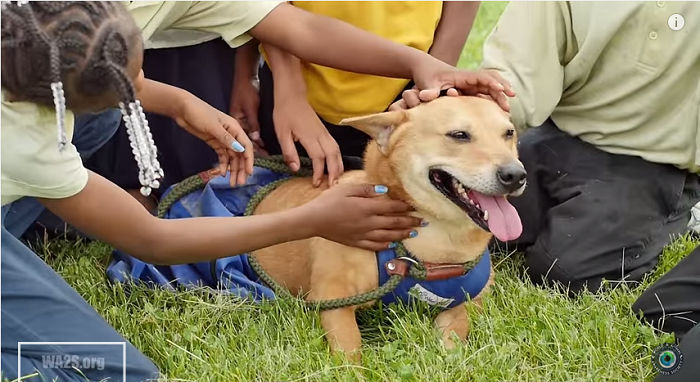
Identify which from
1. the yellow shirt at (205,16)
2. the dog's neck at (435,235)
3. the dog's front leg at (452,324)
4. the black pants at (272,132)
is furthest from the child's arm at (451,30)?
the dog's front leg at (452,324)

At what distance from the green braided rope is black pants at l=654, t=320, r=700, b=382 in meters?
0.68

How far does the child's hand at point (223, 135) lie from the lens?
2.61 m

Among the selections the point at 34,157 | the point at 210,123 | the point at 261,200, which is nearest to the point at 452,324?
the point at 261,200

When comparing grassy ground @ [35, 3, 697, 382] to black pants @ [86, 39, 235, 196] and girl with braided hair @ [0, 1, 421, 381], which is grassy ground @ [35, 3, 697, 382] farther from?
black pants @ [86, 39, 235, 196]

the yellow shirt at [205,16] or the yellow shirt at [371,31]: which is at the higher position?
the yellow shirt at [205,16]

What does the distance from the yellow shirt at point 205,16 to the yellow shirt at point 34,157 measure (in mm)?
807

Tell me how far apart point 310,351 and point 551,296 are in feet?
2.60

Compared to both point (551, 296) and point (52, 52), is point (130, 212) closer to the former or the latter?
point (52, 52)

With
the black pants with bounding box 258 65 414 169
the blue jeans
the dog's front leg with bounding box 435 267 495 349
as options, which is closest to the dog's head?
the dog's front leg with bounding box 435 267 495 349

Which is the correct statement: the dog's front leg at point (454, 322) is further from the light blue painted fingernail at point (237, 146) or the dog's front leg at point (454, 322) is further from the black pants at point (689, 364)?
the light blue painted fingernail at point (237, 146)

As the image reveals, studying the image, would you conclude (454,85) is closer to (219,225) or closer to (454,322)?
(454,322)

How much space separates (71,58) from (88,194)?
1.17 feet

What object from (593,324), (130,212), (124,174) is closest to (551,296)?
(593,324)

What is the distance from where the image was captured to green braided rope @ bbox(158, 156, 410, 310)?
2.48 metres
